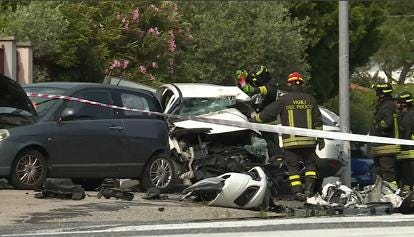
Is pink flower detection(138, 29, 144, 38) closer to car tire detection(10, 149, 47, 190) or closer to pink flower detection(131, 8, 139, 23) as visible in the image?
pink flower detection(131, 8, 139, 23)

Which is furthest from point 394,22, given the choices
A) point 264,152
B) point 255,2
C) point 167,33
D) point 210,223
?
point 210,223

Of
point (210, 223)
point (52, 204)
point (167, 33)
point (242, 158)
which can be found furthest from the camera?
point (167, 33)

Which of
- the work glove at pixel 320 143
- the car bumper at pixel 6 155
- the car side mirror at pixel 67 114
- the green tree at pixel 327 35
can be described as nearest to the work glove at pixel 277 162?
the work glove at pixel 320 143

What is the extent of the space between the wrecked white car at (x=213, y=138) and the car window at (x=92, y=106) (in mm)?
1085

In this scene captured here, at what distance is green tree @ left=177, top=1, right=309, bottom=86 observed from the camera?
22.5m

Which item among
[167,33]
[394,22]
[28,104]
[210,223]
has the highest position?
[394,22]

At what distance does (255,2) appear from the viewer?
24000mm

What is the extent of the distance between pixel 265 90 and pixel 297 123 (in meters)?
1.37

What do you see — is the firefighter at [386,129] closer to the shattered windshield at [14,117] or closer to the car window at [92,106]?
the car window at [92,106]

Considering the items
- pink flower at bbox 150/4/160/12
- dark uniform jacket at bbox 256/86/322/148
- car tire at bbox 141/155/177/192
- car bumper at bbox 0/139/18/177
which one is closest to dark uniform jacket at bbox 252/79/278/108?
dark uniform jacket at bbox 256/86/322/148

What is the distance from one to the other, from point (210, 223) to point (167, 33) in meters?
12.2

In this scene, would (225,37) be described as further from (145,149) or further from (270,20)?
(145,149)

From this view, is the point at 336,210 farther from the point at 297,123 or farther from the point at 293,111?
the point at 293,111

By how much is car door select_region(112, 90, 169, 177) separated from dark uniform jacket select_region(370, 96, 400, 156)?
368 cm
